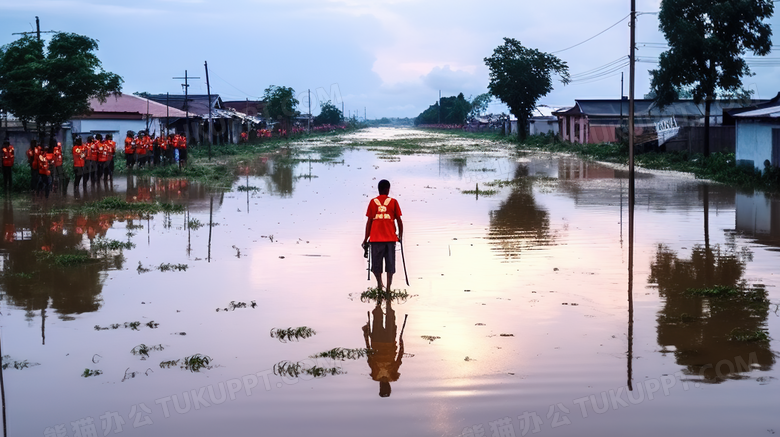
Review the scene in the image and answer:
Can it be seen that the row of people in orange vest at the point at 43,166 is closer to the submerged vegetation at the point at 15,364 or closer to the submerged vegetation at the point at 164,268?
the submerged vegetation at the point at 164,268

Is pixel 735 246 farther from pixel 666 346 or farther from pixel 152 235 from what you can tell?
pixel 152 235

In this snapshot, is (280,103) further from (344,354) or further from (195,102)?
(344,354)

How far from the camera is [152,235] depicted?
54.8 ft

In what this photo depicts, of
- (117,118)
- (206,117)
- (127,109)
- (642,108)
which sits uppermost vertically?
(642,108)

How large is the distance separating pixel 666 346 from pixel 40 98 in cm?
2800

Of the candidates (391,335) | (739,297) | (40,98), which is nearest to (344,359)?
(391,335)

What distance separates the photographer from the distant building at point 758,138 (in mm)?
28234

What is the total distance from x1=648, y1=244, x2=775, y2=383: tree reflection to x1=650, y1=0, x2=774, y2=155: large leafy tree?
86.9ft

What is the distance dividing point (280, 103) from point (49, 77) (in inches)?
2469

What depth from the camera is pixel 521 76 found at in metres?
77.2

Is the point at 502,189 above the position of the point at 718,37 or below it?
below

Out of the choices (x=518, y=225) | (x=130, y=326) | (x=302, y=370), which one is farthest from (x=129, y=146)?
(x=302, y=370)

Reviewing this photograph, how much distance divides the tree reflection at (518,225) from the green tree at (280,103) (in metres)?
70.8

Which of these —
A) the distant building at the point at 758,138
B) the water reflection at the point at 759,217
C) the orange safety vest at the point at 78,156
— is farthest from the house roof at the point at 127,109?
the water reflection at the point at 759,217
